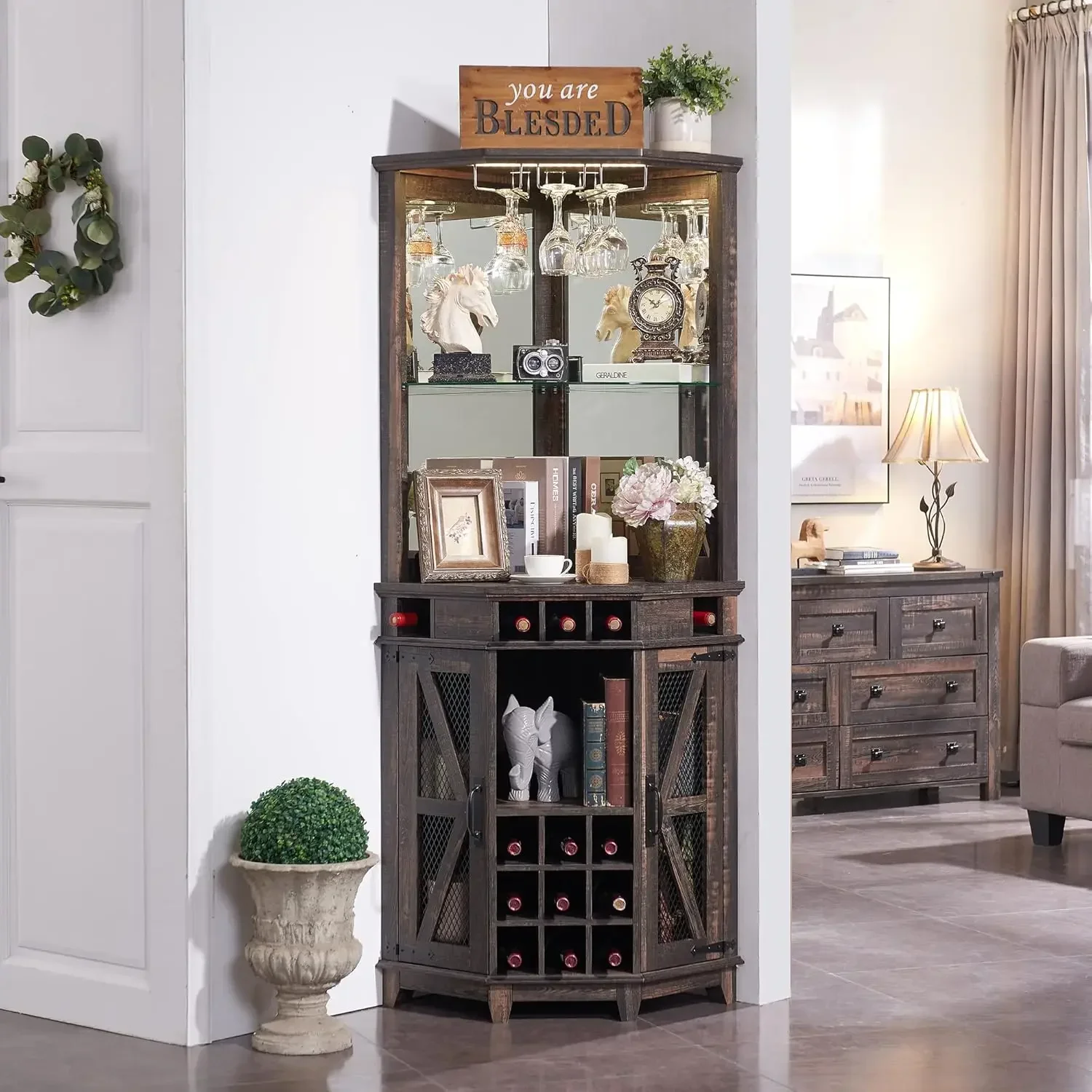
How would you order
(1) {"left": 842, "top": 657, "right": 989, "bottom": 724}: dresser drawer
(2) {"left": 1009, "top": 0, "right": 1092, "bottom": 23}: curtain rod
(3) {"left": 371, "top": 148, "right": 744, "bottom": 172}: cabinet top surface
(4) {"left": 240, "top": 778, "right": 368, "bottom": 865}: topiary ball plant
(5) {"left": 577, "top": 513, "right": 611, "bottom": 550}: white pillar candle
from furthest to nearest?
(2) {"left": 1009, "top": 0, "right": 1092, "bottom": 23}: curtain rod, (1) {"left": 842, "top": 657, "right": 989, "bottom": 724}: dresser drawer, (5) {"left": 577, "top": 513, "right": 611, "bottom": 550}: white pillar candle, (3) {"left": 371, "top": 148, "right": 744, "bottom": 172}: cabinet top surface, (4) {"left": 240, "top": 778, "right": 368, "bottom": 865}: topiary ball plant

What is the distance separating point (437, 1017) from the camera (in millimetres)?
3680

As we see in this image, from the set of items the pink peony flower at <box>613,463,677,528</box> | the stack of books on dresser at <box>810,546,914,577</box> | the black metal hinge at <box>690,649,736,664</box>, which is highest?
the pink peony flower at <box>613,463,677,528</box>

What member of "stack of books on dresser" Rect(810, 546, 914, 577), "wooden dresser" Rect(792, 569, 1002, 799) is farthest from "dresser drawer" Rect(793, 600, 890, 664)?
"stack of books on dresser" Rect(810, 546, 914, 577)

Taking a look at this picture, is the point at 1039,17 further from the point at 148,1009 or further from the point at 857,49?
the point at 148,1009

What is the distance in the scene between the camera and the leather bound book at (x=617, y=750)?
12.0ft

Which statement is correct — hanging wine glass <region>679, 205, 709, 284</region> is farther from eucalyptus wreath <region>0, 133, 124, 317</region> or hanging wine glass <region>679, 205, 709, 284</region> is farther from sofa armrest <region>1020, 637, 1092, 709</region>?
sofa armrest <region>1020, 637, 1092, 709</region>

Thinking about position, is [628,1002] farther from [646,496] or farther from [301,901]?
[646,496]

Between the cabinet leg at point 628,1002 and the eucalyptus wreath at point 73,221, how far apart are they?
6.22ft

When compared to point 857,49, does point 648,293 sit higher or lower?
lower

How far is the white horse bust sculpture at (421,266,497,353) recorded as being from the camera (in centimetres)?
384

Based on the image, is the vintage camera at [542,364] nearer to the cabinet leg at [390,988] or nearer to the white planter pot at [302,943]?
the white planter pot at [302,943]

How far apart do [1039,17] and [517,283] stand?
12.4 ft

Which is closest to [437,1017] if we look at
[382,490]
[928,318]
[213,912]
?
[213,912]

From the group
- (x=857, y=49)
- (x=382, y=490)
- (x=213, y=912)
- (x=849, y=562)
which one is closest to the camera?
(x=213, y=912)
